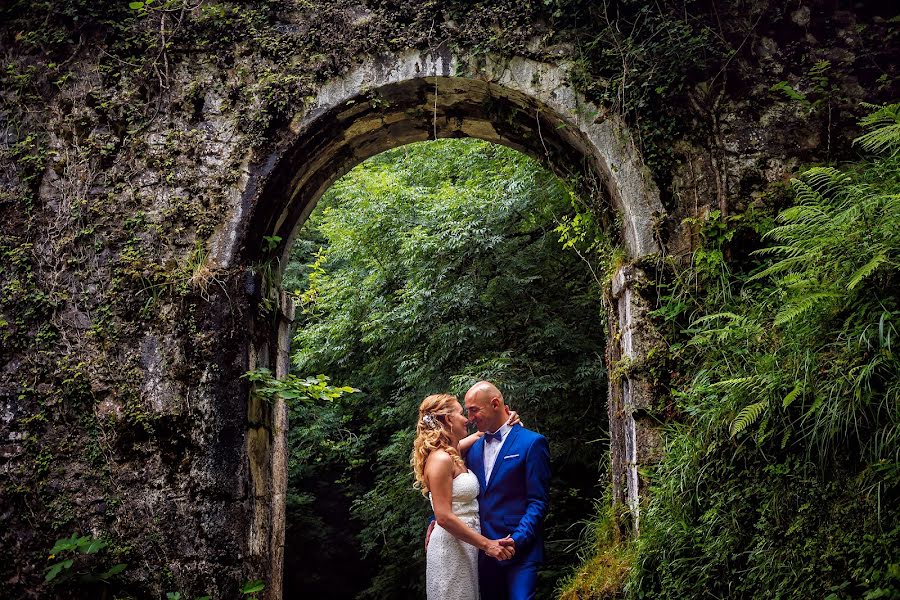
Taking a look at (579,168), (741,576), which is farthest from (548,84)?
(741,576)

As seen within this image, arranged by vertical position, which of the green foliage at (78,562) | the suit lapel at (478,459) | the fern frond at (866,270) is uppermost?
the fern frond at (866,270)

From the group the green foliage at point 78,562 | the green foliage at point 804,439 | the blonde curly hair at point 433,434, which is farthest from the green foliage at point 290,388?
the green foliage at point 804,439

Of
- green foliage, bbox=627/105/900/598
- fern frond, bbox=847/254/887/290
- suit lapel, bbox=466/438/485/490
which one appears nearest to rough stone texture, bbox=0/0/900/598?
green foliage, bbox=627/105/900/598

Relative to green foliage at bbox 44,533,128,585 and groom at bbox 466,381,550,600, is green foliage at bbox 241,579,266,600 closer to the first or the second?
green foliage at bbox 44,533,128,585

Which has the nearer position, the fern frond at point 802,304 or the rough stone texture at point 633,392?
the fern frond at point 802,304

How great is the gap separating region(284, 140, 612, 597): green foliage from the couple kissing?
5.81 feet

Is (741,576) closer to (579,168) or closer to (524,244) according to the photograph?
(579,168)

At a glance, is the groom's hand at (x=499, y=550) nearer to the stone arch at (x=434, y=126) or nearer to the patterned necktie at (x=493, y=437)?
the patterned necktie at (x=493, y=437)

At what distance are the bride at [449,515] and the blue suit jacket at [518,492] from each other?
3.4 inches

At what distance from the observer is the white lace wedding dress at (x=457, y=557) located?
12.0 feet

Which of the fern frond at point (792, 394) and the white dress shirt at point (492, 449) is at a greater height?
the fern frond at point (792, 394)

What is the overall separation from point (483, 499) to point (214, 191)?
8.74 feet

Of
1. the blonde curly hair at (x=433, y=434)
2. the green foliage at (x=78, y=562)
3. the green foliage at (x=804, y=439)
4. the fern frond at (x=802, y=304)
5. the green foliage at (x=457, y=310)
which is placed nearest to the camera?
the green foliage at (x=804, y=439)

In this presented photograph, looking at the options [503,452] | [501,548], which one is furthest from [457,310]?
[501,548]
